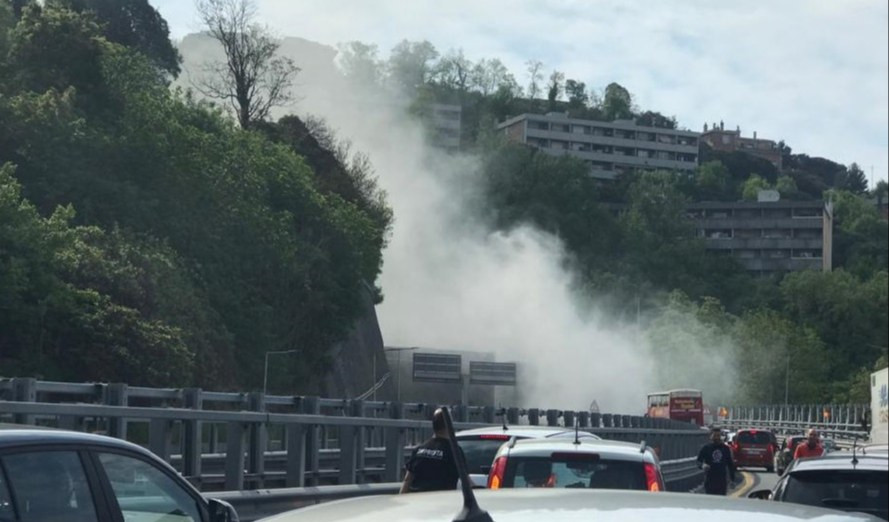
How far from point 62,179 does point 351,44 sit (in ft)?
398

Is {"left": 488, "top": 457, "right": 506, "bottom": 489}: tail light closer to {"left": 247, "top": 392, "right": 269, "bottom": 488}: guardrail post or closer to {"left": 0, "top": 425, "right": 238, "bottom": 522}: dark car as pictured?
{"left": 0, "top": 425, "right": 238, "bottom": 522}: dark car

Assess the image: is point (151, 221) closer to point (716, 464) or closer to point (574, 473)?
point (716, 464)

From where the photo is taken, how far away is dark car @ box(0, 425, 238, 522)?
7.95m

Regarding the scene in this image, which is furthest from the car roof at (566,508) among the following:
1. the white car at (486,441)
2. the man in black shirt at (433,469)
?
the white car at (486,441)

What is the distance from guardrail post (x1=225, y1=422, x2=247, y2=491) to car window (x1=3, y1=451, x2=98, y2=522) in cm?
847

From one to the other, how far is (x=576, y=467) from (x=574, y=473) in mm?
169

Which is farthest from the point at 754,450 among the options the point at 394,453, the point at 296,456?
the point at 296,456

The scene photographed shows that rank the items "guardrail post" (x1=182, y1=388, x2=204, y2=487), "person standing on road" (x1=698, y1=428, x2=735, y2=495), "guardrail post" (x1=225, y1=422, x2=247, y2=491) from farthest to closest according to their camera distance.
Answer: "person standing on road" (x1=698, y1=428, x2=735, y2=495)
"guardrail post" (x1=225, y1=422, x2=247, y2=491)
"guardrail post" (x1=182, y1=388, x2=204, y2=487)

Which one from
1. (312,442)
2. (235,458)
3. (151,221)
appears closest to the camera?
(235,458)

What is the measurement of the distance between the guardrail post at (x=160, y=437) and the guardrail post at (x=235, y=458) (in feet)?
4.70

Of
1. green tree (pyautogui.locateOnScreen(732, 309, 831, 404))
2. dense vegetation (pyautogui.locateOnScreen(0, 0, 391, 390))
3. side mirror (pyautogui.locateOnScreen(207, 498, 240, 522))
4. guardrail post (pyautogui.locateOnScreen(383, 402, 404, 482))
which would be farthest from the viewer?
green tree (pyautogui.locateOnScreen(732, 309, 831, 404))

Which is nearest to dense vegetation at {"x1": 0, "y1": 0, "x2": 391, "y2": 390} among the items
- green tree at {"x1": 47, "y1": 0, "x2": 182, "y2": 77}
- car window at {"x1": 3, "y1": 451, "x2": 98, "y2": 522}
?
green tree at {"x1": 47, "y1": 0, "x2": 182, "y2": 77}

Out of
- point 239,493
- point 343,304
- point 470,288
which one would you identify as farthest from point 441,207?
point 239,493

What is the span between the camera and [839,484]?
12164 mm
